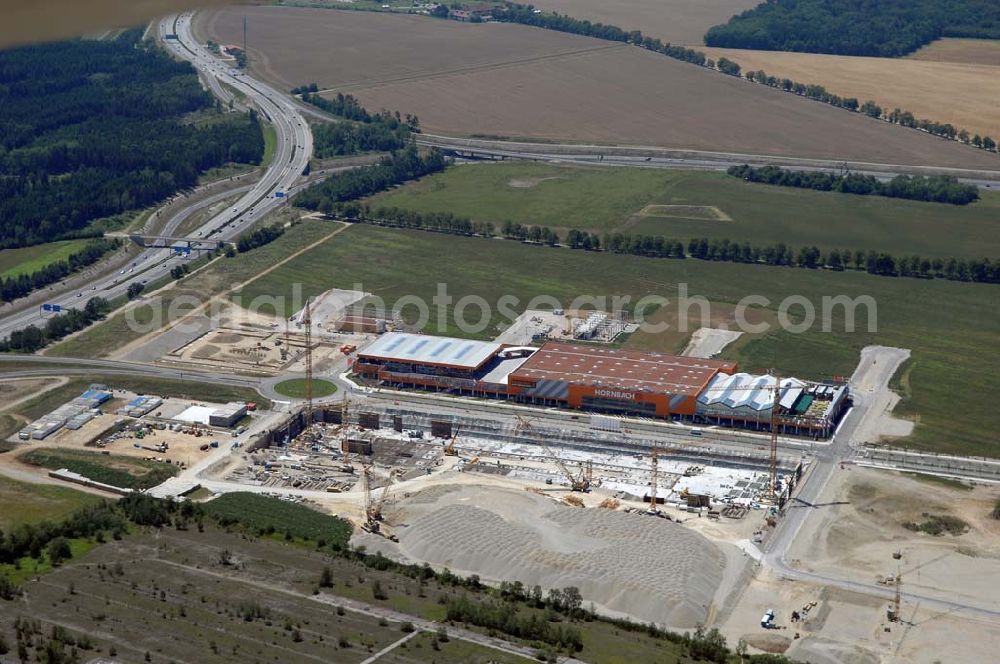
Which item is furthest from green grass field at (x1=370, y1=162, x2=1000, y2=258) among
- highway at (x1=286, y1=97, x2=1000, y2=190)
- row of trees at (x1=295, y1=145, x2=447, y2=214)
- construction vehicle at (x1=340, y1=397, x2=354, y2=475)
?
construction vehicle at (x1=340, y1=397, x2=354, y2=475)

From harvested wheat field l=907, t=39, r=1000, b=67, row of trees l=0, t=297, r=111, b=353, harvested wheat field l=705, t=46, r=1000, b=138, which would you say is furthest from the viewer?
harvested wheat field l=907, t=39, r=1000, b=67

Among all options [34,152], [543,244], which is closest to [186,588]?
[543,244]

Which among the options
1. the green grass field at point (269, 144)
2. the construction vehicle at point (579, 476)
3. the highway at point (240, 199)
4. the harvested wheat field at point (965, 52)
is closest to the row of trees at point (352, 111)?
the highway at point (240, 199)

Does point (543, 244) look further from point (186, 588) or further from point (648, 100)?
point (186, 588)

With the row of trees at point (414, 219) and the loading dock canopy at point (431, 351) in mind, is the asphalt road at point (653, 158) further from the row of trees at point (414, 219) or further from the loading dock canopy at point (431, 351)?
the loading dock canopy at point (431, 351)

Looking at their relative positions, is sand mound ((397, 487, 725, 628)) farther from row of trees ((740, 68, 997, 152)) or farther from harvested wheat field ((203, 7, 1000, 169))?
row of trees ((740, 68, 997, 152))

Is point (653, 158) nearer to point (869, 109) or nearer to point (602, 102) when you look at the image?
point (602, 102)
